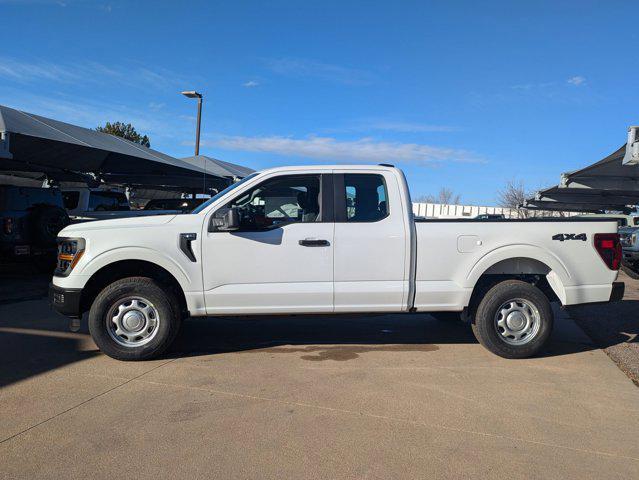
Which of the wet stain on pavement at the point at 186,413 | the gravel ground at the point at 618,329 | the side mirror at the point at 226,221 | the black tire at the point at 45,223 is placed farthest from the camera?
the black tire at the point at 45,223

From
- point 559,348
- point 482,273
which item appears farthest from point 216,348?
point 559,348

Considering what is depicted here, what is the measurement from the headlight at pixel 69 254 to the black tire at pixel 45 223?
6.26m

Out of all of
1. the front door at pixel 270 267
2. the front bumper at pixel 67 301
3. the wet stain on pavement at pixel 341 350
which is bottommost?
the wet stain on pavement at pixel 341 350

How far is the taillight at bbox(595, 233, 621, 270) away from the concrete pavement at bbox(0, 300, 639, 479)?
107cm

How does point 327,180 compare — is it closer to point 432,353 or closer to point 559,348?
point 432,353

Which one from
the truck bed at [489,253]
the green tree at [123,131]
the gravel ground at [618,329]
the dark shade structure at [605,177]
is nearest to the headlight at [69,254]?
the truck bed at [489,253]

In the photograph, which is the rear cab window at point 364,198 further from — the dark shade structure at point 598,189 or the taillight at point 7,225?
the taillight at point 7,225

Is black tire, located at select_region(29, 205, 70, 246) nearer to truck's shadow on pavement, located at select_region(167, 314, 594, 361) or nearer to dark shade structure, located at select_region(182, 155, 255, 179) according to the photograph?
truck's shadow on pavement, located at select_region(167, 314, 594, 361)

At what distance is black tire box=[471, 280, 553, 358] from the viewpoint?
212 inches

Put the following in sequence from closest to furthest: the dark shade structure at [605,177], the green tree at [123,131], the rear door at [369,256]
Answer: the rear door at [369,256]
the dark shade structure at [605,177]
the green tree at [123,131]

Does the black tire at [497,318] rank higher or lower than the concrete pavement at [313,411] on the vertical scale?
higher

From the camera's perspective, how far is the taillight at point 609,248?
18.0 ft

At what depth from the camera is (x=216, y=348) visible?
5.80 m

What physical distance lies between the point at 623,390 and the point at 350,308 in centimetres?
261
